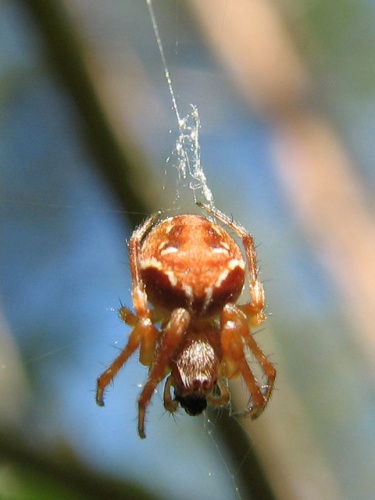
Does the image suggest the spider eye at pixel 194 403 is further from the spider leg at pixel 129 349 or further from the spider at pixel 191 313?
the spider leg at pixel 129 349

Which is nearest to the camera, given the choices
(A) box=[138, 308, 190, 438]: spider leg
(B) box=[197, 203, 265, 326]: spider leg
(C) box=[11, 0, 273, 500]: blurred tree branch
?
(A) box=[138, 308, 190, 438]: spider leg

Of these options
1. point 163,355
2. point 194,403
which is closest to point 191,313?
point 163,355

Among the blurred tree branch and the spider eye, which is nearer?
the spider eye

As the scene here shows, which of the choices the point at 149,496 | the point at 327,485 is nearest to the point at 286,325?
the point at 327,485

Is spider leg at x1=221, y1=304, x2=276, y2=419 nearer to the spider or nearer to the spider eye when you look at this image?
the spider

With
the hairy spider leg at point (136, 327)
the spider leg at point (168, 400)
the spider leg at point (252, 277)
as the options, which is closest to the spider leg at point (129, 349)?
the hairy spider leg at point (136, 327)

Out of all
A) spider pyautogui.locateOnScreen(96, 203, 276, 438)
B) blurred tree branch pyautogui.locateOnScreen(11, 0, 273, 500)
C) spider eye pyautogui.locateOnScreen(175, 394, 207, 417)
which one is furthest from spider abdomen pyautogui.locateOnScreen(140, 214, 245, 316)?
blurred tree branch pyautogui.locateOnScreen(11, 0, 273, 500)
